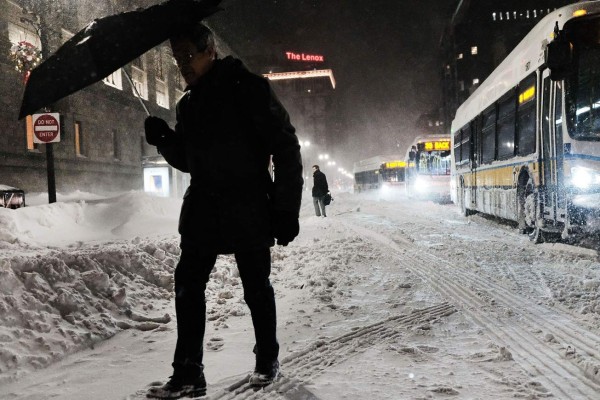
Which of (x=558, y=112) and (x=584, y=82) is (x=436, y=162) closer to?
(x=558, y=112)

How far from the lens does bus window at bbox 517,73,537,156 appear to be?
9.78m

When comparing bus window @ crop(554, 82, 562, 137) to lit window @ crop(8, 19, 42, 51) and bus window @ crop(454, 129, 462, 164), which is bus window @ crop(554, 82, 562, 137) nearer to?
bus window @ crop(454, 129, 462, 164)

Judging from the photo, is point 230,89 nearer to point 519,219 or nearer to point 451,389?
point 451,389

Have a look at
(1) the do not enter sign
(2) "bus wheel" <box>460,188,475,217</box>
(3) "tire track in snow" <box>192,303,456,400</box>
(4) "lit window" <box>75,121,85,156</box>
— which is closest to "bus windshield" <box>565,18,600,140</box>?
(3) "tire track in snow" <box>192,303,456,400</box>

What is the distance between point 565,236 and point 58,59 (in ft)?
26.7

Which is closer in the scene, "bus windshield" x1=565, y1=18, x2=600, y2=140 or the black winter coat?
the black winter coat

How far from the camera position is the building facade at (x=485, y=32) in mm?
Answer: 88688

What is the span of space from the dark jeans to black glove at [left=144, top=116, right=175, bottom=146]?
0.73m

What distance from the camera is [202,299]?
2.91 metres

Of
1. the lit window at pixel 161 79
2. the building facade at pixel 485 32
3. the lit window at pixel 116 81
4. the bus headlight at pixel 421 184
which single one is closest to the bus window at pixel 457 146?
the bus headlight at pixel 421 184

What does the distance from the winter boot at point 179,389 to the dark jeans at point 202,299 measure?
0.08 m

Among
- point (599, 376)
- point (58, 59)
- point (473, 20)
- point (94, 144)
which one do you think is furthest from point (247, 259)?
point (473, 20)

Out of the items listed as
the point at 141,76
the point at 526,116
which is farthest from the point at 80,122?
the point at 526,116

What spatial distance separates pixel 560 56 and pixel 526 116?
242cm
